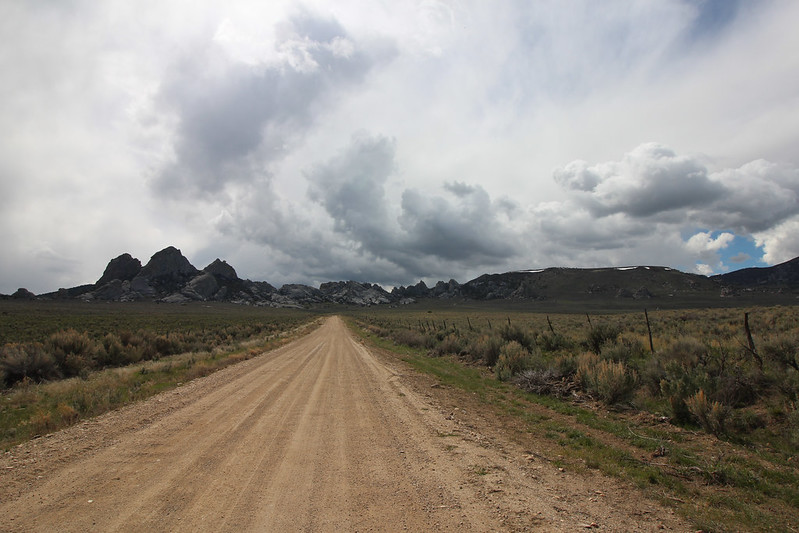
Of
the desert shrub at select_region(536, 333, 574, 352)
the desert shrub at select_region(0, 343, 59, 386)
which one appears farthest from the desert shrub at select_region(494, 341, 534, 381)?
the desert shrub at select_region(0, 343, 59, 386)

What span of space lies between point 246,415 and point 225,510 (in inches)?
189

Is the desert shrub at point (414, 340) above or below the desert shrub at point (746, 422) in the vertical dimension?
below

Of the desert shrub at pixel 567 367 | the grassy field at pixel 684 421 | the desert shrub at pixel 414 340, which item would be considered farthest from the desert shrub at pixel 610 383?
the desert shrub at pixel 414 340

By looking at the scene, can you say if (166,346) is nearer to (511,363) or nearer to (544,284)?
(511,363)

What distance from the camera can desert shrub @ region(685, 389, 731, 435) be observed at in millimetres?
7453

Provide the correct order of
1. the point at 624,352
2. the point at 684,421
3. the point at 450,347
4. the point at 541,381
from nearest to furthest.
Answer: the point at 684,421 < the point at 541,381 < the point at 624,352 < the point at 450,347

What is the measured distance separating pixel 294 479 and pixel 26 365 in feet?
56.9

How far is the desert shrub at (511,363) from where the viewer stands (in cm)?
1442

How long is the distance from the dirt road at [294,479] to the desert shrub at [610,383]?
449cm

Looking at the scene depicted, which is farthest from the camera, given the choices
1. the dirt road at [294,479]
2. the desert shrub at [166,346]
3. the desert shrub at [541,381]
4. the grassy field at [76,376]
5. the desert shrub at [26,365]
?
the desert shrub at [166,346]

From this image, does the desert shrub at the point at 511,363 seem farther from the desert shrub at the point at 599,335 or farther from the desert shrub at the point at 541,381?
the desert shrub at the point at 599,335

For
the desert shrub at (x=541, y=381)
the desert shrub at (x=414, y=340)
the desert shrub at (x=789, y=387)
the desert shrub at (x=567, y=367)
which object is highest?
the desert shrub at (x=789, y=387)

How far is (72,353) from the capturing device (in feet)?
60.6

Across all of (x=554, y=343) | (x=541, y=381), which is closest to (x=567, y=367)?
(x=541, y=381)
